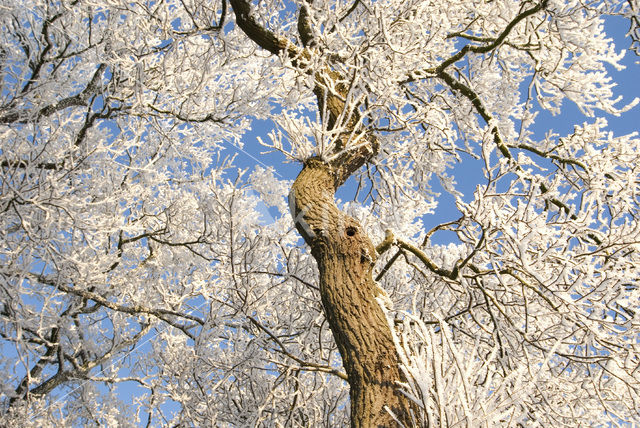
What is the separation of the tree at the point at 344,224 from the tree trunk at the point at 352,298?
0.01 m

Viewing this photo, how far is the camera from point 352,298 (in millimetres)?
2641

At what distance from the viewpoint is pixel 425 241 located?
399 centimetres

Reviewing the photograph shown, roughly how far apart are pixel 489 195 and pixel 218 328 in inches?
118

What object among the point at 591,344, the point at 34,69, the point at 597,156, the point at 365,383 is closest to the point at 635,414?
the point at 591,344

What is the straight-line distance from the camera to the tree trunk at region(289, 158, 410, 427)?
225 centimetres

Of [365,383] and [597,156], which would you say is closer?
[365,383]

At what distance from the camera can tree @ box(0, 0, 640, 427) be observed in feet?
8.55

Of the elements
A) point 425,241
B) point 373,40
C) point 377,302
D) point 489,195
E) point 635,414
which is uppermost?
point 373,40

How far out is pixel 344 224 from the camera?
2.96m

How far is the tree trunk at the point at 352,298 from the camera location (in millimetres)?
2250

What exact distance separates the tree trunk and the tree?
0.01m

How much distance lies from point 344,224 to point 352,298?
508 millimetres

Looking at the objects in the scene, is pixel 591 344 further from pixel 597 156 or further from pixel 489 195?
pixel 597 156

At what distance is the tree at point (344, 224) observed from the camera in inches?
103
